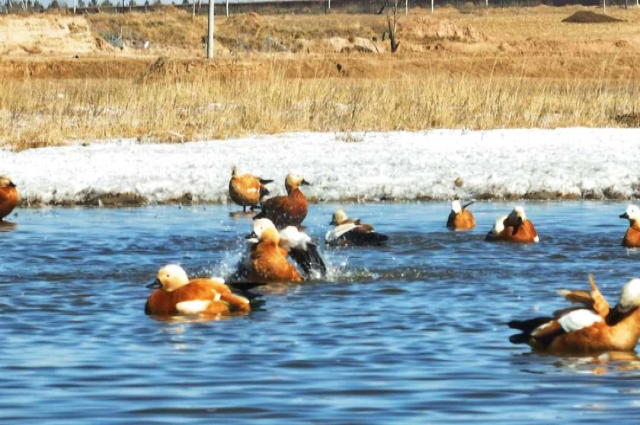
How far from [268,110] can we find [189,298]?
739 inches

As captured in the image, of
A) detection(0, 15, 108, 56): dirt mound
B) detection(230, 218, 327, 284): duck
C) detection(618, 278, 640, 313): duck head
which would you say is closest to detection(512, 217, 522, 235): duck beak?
detection(230, 218, 327, 284): duck

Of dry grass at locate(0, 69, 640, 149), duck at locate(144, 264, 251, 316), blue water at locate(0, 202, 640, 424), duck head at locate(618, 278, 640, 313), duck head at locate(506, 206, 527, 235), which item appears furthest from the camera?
dry grass at locate(0, 69, 640, 149)

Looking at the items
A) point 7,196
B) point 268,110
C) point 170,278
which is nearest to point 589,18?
point 268,110

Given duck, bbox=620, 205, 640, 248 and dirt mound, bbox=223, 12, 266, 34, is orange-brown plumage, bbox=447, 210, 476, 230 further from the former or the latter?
dirt mound, bbox=223, 12, 266, 34

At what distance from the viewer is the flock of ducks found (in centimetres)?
802

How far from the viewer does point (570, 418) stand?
21.2 ft

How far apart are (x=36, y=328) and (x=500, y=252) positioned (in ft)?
19.0

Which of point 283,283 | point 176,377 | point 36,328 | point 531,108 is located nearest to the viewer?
point 176,377

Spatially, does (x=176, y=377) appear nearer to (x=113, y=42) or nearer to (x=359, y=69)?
(x=359, y=69)

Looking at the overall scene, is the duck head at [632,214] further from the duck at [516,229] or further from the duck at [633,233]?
the duck at [516,229]

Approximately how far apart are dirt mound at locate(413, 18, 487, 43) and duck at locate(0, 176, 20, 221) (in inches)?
3017

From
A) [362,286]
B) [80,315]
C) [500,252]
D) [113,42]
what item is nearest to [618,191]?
[500,252]

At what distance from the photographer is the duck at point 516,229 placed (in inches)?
553

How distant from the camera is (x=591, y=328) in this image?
8008mm
